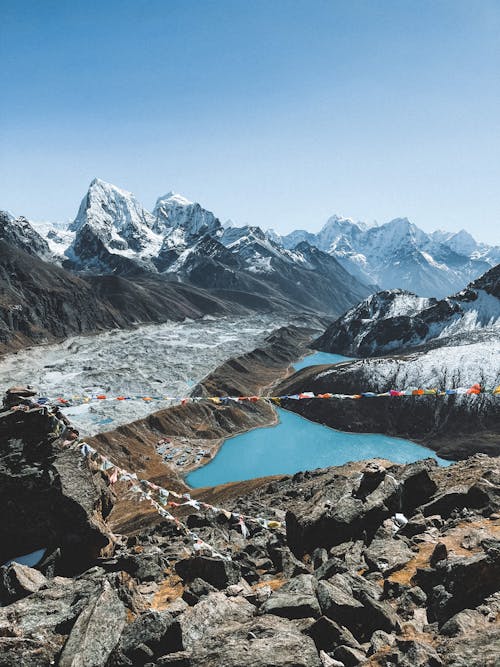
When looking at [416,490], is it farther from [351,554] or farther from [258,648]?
[258,648]

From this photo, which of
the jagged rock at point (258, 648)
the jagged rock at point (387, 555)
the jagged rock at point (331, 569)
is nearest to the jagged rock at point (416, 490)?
the jagged rock at point (387, 555)

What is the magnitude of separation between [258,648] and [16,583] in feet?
34.3

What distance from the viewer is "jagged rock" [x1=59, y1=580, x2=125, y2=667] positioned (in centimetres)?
1098

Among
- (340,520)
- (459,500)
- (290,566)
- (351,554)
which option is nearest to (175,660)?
(290,566)

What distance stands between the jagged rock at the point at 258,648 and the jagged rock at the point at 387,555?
18.2ft

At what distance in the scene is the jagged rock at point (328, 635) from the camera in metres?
10.6

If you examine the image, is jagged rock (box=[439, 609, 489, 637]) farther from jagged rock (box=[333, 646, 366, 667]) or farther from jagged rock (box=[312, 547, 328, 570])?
jagged rock (box=[312, 547, 328, 570])

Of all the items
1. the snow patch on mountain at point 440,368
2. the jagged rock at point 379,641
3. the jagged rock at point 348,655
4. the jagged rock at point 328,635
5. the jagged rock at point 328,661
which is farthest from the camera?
the snow patch on mountain at point 440,368

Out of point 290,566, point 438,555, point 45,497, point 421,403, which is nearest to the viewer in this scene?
point 438,555

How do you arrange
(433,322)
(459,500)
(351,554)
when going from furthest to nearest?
1. (433,322)
2. (459,500)
3. (351,554)

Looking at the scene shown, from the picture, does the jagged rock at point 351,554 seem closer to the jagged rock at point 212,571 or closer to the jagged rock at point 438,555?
the jagged rock at point 438,555

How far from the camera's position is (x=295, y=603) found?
477 inches

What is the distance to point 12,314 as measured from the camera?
6722 inches

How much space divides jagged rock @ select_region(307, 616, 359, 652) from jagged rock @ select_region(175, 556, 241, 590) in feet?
21.0
